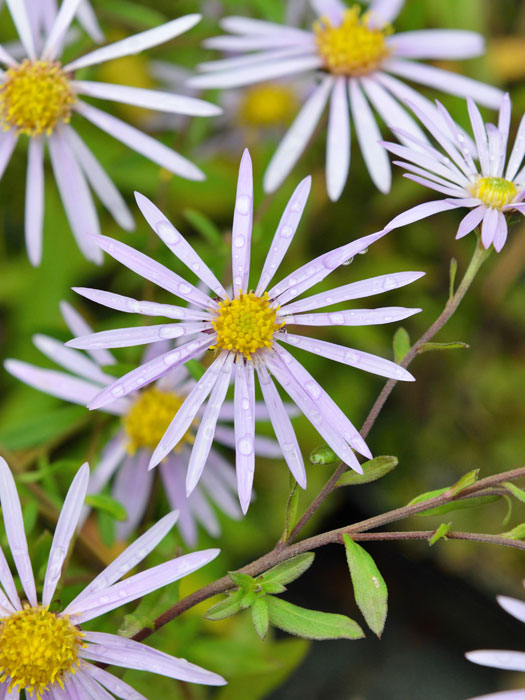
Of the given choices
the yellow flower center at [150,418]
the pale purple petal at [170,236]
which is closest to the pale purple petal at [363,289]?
the pale purple petal at [170,236]

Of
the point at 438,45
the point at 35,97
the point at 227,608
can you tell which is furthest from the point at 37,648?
the point at 438,45

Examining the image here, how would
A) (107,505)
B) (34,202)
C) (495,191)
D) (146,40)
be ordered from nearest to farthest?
1. (495,191)
2. (107,505)
3. (146,40)
4. (34,202)

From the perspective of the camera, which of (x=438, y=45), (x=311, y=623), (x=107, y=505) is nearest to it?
(x=311, y=623)

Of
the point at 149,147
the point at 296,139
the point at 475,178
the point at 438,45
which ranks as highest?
the point at 438,45

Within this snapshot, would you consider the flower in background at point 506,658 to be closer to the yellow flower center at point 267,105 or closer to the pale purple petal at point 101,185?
the pale purple petal at point 101,185

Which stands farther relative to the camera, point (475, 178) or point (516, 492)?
point (475, 178)

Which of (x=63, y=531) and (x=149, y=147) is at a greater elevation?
(x=149, y=147)

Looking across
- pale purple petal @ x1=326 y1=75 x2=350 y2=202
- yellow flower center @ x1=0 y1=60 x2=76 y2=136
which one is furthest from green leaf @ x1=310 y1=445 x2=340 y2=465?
yellow flower center @ x1=0 y1=60 x2=76 y2=136

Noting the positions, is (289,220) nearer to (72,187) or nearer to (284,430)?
(284,430)
